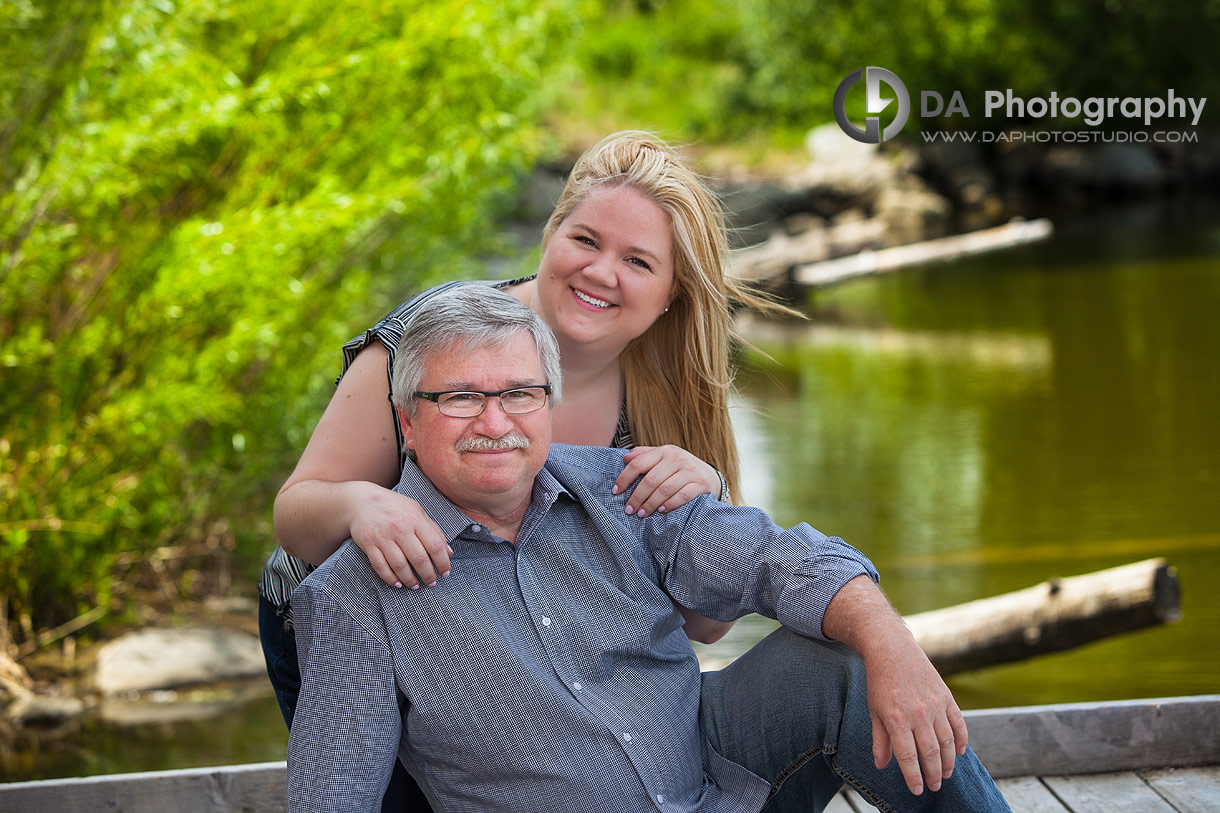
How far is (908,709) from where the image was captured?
1551 mm

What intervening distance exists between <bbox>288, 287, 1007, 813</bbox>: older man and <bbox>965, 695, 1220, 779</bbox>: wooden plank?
583 millimetres

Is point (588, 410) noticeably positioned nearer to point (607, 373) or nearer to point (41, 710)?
point (607, 373)

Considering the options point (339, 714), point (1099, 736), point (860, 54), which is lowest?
point (1099, 736)

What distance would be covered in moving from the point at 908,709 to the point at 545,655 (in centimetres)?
47

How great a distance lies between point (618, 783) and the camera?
5.43 ft

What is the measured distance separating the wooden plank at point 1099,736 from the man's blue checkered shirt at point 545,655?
0.72 metres

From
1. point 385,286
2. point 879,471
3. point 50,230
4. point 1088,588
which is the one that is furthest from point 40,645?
point 879,471

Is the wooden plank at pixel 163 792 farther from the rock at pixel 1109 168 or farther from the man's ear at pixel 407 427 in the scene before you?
the rock at pixel 1109 168

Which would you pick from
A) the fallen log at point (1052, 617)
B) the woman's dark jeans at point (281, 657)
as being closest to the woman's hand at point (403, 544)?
the woman's dark jeans at point (281, 657)

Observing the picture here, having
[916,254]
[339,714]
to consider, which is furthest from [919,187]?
[339,714]

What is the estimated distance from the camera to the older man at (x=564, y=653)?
62.2 inches

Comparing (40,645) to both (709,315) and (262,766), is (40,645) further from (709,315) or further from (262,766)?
(709,315)

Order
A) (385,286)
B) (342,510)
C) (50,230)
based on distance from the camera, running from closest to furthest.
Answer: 1. (342,510)
2. (50,230)
3. (385,286)

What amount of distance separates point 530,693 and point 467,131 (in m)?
3.27
